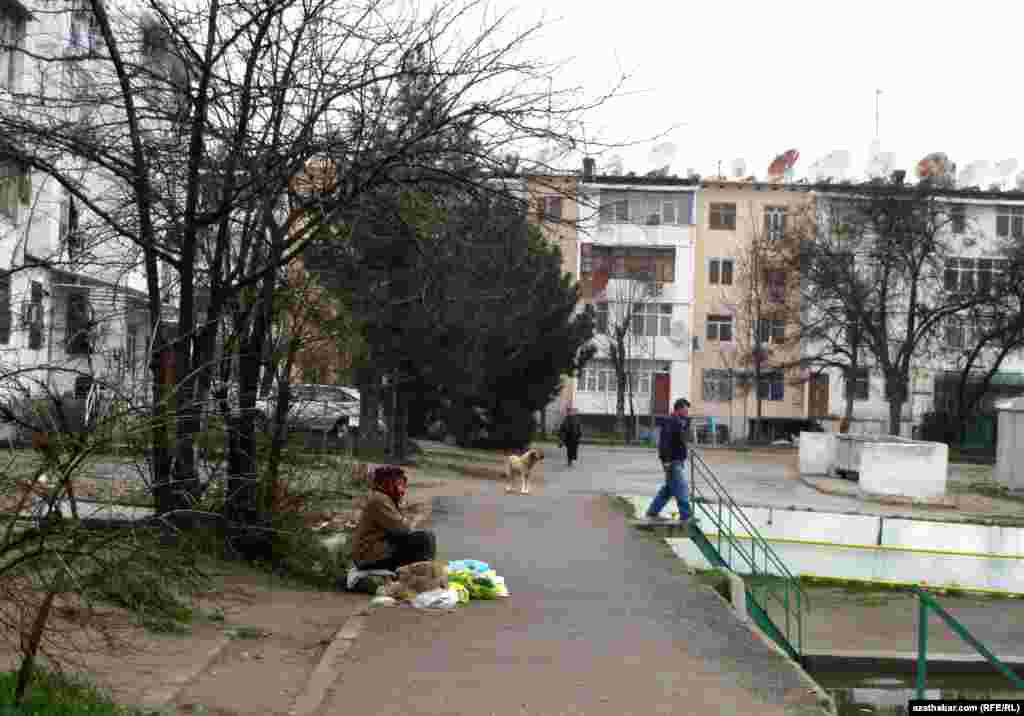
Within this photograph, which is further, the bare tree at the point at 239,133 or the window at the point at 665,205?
the window at the point at 665,205

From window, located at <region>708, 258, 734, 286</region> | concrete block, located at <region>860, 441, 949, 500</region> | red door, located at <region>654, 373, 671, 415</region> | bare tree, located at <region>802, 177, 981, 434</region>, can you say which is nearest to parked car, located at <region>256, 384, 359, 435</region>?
concrete block, located at <region>860, 441, 949, 500</region>

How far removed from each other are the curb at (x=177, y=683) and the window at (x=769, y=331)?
2340 inches

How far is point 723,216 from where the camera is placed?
73.6 metres

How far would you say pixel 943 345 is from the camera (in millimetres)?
60344

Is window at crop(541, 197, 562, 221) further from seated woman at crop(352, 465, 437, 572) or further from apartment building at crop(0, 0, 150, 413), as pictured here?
apartment building at crop(0, 0, 150, 413)

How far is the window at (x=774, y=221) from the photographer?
69.8 m

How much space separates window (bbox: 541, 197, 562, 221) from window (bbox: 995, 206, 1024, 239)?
6439 cm

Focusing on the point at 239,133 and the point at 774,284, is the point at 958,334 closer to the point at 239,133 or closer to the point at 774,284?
the point at 774,284

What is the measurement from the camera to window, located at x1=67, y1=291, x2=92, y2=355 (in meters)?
10.4

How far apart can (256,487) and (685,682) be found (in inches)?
182

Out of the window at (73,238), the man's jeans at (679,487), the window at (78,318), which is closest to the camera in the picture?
the window at (78,318)

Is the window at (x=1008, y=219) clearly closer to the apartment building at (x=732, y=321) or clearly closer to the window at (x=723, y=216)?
the apartment building at (x=732, y=321)

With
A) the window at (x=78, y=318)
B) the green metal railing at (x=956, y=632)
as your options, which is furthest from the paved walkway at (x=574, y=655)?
the window at (x=78, y=318)

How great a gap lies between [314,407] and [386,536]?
1655mm
